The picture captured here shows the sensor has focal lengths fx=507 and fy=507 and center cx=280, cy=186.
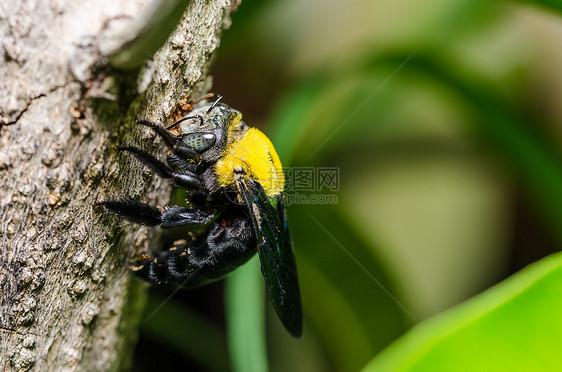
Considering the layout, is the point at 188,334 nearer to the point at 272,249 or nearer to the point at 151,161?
the point at 272,249

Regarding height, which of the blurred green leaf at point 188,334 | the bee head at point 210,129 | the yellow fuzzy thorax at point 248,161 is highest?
the bee head at point 210,129

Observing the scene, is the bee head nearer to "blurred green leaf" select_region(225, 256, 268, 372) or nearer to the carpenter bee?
the carpenter bee

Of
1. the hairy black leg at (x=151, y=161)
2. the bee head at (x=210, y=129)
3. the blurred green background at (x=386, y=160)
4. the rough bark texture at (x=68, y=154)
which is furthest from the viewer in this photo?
the blurred green background at (x=386, y=160)

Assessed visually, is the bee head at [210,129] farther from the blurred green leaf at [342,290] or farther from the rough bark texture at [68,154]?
the blurred green leaf at [342,290]

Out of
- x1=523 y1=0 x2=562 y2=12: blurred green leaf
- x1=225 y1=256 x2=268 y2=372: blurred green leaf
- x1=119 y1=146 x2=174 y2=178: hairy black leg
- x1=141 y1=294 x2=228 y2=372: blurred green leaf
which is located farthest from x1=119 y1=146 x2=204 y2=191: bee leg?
x1=523 y1=0 x2=562 y2=12: blurred green leaf

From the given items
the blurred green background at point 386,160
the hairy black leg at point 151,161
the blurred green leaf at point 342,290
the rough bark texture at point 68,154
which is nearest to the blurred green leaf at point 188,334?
the blurred green background at point 386,160

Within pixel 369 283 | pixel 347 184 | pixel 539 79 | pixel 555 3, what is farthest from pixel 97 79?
pixel 539 79

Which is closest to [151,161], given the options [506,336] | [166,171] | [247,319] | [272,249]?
[166,171]

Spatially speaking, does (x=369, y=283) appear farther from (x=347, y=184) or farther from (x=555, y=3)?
(x=555, y=3)
